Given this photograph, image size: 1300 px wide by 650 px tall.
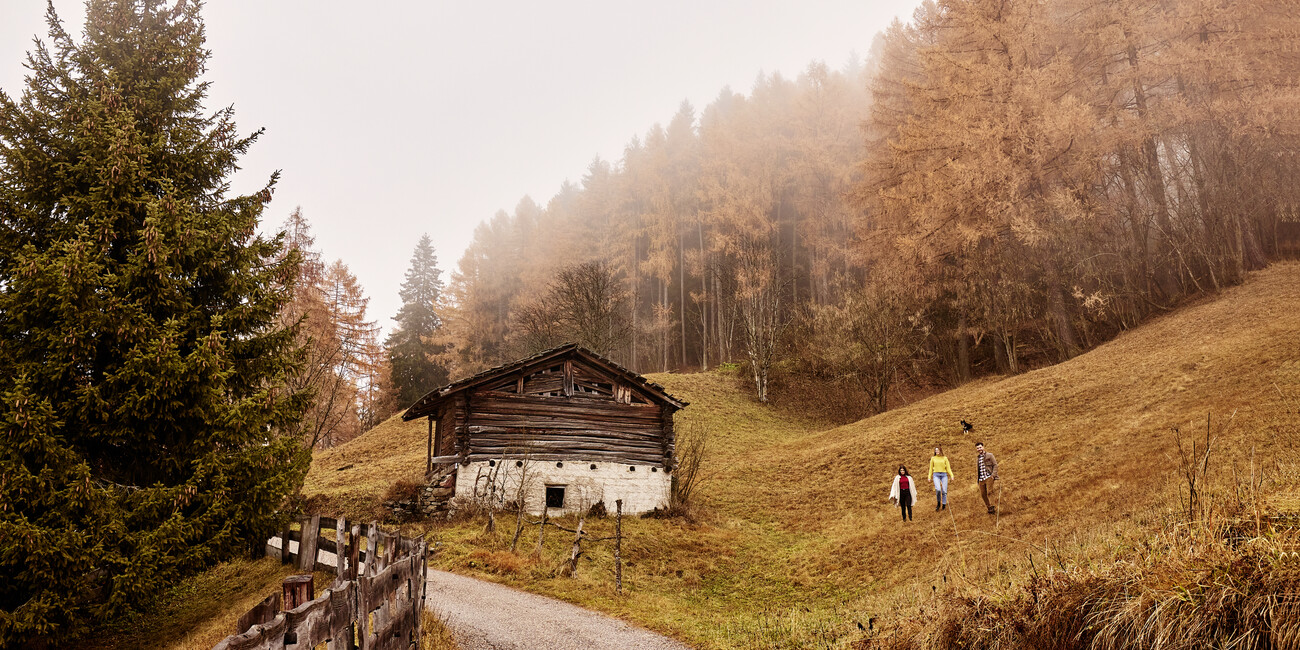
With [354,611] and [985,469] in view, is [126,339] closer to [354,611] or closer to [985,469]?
[354,611]

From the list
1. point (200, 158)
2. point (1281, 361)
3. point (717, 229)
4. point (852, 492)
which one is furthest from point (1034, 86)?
point (200, 158)

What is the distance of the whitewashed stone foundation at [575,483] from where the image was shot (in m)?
20.2

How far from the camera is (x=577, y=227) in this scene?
56.2 meters

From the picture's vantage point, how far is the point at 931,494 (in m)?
18.7

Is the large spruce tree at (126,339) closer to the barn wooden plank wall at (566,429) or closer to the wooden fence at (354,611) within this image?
the wooden fence at (354,611)

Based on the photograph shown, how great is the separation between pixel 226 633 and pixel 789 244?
45.4 m

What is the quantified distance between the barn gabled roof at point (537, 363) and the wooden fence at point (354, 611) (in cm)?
1076

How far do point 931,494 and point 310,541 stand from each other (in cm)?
1637

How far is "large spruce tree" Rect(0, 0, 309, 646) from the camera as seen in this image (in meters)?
9.03

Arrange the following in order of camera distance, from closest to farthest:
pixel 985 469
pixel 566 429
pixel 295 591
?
1. pixel 295 591
2. pixel 985 469
3. pixel 566 429

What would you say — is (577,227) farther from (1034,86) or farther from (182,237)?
(182,237)

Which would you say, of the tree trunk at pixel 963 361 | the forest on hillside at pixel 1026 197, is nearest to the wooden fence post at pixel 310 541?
the forest on hillside at pixel 1026 197

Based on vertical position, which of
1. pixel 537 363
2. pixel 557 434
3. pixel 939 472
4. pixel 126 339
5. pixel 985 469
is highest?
pixel 537 363

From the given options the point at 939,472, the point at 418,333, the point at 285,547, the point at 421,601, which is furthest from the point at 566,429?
the point at 418,333
